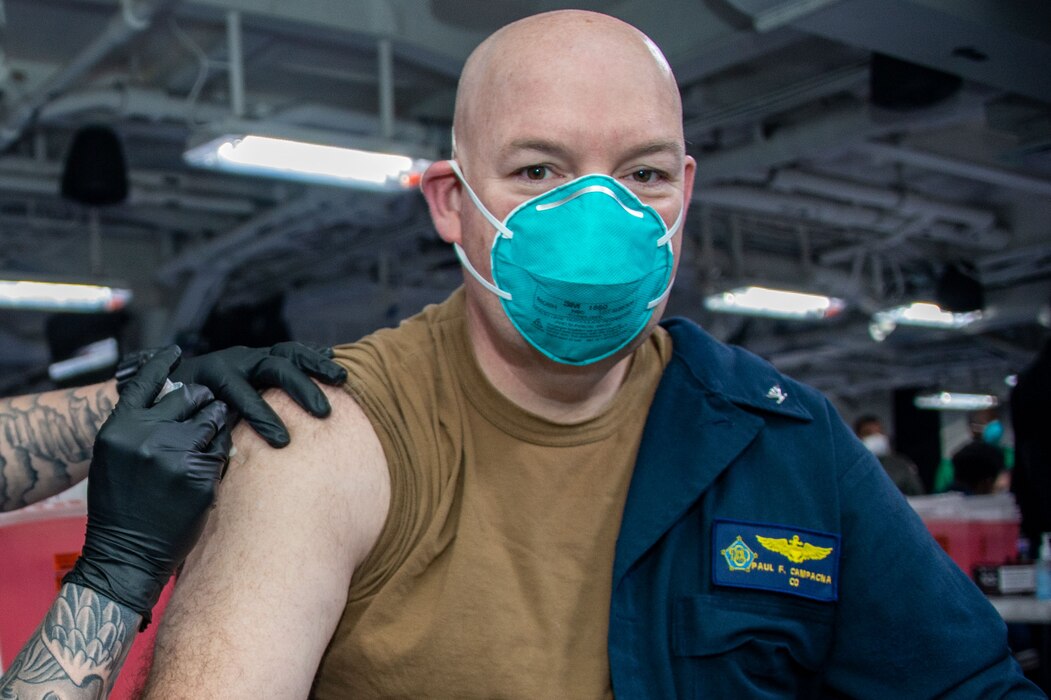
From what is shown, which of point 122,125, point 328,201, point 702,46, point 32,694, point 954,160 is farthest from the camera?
point 328,201

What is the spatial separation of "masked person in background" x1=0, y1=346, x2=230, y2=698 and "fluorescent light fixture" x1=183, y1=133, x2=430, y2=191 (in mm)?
4641

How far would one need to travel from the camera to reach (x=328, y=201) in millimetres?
9375

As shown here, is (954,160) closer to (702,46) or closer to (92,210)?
(702,46)

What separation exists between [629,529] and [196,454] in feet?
2.08

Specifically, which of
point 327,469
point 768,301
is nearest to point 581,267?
point 327,469

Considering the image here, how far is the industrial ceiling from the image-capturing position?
570cm

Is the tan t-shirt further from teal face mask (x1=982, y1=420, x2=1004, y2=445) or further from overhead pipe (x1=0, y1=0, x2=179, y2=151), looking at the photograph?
teal face mask (x1=982, y1=420, x2=1004, y2=445)

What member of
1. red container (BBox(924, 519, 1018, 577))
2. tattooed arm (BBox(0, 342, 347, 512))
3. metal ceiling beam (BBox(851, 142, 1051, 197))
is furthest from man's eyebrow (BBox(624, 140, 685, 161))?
metal ceiling beam (BBox(851, 142, 1051, 197))

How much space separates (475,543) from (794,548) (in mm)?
486

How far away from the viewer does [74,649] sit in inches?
52.5

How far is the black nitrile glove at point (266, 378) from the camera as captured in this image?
59.1 inches

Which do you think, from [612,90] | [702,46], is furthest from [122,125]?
[612,90]

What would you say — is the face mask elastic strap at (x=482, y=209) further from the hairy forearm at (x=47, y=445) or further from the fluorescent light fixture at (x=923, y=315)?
the fluorescent light fixture at (x=923, y=315)

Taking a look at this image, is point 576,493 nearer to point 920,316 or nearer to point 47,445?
point 47,445
